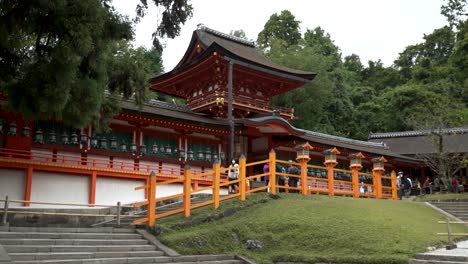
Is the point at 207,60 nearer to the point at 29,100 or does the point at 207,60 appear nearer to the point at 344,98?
the point at 29,100

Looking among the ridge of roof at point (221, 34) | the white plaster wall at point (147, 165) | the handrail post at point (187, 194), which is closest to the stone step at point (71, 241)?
the handrail post at point (187, 194)

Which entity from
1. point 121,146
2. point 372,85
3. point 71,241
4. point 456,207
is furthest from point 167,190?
point 372,85

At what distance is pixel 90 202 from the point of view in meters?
17.7

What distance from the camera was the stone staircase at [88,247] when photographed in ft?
32.6

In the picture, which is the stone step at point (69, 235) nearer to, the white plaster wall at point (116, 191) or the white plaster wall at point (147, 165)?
the white plaster wall at point (116, 191)

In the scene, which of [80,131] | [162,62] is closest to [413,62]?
[162,62]

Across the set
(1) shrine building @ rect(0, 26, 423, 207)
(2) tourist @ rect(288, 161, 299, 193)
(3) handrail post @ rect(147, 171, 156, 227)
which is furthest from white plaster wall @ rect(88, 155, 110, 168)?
(2) tourist @ rect(288, 161, 299, 193)

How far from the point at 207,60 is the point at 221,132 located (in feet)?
13.3

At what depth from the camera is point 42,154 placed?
17.4 meters

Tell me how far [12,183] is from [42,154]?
1775 millimetres

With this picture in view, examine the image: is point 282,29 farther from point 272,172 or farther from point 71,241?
point 71,241

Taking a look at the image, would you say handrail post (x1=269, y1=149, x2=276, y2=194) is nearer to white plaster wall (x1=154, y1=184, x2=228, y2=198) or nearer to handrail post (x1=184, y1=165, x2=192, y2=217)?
handrail post (x1=184, y1=165, x2=192, y2=217)

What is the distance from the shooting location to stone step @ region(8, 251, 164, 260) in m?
9.65

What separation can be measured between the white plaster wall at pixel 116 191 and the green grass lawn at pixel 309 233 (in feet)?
17.9
